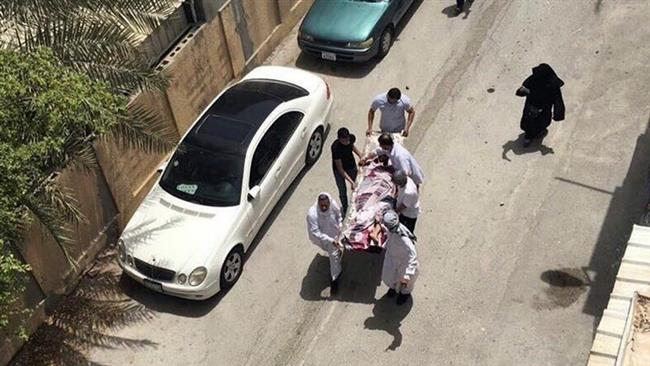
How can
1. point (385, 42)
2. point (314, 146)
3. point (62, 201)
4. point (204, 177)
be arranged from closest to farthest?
point (62, 201) → point (204, 177) → point (314, 146) → point (385, 42)

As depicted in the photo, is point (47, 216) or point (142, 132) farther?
point (142, 132)

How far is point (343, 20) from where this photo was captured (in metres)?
13.8

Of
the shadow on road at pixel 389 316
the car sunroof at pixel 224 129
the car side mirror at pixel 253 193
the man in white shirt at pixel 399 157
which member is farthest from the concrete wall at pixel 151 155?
the shadow on road at pixel 389 316

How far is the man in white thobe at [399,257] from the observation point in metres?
8.67

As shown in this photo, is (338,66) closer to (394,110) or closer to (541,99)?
(394,110)

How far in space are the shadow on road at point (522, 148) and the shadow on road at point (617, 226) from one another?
1330 millimetres

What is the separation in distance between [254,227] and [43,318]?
3317mm

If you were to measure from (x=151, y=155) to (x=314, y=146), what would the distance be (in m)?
2.71

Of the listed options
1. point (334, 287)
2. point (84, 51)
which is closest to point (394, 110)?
point (334, 287)

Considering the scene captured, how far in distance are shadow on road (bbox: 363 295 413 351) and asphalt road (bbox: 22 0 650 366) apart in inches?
0.7

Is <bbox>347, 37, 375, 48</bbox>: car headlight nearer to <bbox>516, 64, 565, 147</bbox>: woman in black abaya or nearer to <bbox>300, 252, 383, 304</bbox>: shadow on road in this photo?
<bbox>516, 64, 565, 147</bbox>: woman in black abaya

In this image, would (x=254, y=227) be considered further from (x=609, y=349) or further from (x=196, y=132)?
(x=609, y=349)

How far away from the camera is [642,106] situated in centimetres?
1227

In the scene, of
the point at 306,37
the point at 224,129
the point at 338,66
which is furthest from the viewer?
the point at 338,66
